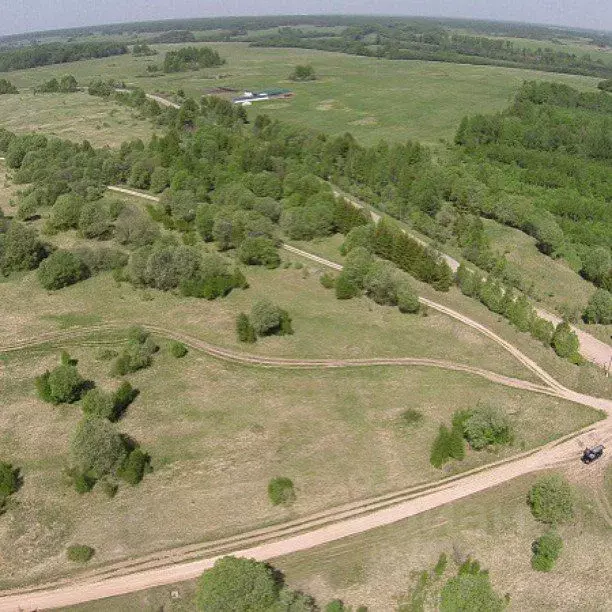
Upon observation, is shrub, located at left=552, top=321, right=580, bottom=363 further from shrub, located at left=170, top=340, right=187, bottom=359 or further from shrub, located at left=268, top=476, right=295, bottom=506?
shrub, located at left=170, top=340, right=187, bottom=359

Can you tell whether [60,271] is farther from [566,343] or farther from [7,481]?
[566,343]

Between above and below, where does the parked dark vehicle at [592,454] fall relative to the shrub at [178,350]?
below

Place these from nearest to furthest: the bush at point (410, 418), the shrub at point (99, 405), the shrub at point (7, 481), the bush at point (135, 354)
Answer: the shrub at point (7, 481) → the shrub at point (99, 405) → the bush at point (410, 418) → the bush at point (135, 354)

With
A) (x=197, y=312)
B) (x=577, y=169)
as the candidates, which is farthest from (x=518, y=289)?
(x=577, y=169)

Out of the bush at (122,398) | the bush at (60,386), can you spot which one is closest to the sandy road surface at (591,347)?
the bush at (122,398)

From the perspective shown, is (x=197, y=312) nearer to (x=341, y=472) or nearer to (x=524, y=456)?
(x=341, y=472)

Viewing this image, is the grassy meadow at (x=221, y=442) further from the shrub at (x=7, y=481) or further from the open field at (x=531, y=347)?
the open field at (x=531, y=347)
